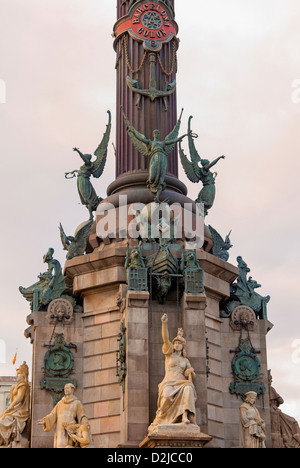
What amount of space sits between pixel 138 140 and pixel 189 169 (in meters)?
2.44

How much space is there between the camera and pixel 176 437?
24.9 metres

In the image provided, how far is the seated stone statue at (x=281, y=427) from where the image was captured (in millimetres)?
30031

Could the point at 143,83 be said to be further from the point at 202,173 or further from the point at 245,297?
the point at 245,297

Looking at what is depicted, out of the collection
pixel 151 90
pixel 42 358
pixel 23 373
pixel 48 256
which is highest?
pixel 151 90

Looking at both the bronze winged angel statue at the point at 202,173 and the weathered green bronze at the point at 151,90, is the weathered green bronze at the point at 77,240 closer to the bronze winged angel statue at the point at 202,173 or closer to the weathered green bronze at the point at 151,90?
the bronze winged angel statue at the point at 202,173

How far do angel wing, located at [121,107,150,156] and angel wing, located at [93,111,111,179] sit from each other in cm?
131

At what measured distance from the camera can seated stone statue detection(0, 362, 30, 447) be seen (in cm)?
2850

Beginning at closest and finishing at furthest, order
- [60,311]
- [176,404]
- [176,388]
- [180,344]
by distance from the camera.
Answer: [176,404] → [176,388] → [180,344] → [60,311]

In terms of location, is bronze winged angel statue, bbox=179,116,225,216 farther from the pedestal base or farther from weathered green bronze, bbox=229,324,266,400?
the pedestal base

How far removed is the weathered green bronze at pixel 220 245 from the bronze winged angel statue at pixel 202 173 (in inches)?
35.7

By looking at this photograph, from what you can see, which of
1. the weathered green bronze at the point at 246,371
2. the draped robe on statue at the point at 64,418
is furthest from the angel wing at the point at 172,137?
the draped robe on statue at the point at 64,418

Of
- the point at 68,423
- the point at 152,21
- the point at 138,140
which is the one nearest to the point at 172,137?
the point at 138,140

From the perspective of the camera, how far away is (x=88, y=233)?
3189 cm

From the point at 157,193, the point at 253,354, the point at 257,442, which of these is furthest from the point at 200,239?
the point at 257,442
